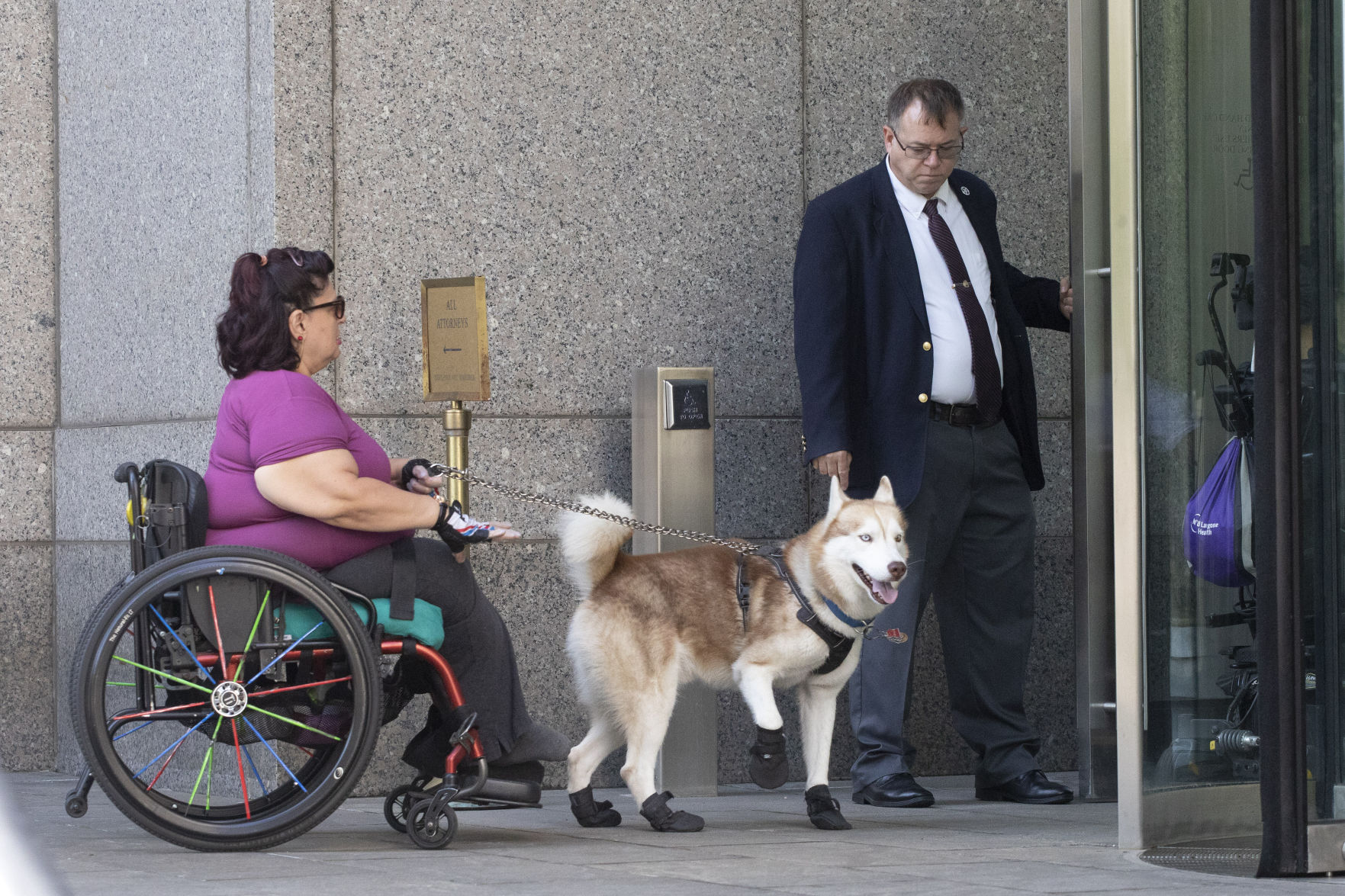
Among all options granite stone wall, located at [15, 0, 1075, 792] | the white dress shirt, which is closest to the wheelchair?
granite stone wall, located at [15, 0, 1075, 792]

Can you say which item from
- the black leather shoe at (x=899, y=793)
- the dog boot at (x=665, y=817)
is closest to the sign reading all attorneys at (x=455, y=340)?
the dog boot at (x=665, y=817)

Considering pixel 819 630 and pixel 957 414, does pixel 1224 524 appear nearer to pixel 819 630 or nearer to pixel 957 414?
pixel 819 630

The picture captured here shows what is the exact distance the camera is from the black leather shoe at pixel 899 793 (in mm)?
5691

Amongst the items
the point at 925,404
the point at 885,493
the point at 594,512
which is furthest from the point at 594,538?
the point at 925,404

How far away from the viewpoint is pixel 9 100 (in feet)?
22.7

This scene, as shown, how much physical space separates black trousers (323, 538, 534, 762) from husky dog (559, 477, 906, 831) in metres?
0.39

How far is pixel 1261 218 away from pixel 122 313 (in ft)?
14.3

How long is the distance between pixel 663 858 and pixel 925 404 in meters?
1.98

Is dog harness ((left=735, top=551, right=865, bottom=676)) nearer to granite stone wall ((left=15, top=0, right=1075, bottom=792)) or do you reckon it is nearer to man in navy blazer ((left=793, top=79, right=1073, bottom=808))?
man in navy blazer ((left=793, top=79, right=1073, bottom=808))

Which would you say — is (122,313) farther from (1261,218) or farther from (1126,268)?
(1261,218)

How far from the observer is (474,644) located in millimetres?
4508

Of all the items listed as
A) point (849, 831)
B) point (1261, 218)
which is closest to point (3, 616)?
point (849, 831)

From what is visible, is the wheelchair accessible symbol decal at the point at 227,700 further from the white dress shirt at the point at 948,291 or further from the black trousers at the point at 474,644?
the white dress shirt at the point at 948,291

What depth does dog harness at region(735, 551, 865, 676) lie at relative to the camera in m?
4.91
